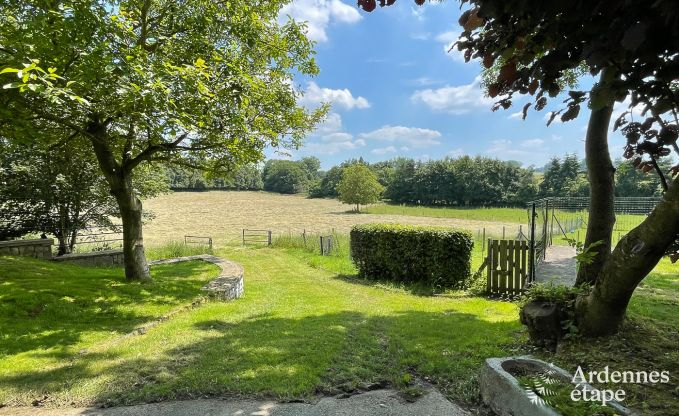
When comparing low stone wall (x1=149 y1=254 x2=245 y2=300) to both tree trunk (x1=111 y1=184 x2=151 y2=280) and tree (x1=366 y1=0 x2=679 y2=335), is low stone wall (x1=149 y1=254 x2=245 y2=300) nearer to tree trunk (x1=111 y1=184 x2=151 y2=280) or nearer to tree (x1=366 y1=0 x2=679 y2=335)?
tree trunk (x1=111 y1=184 x2=151 y2=280)

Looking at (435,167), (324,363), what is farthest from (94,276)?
(435,167)

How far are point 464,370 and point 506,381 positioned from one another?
3.57 feet

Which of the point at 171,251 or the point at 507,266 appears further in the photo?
the point at 171,251

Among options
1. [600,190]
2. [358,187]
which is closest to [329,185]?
[358,187]

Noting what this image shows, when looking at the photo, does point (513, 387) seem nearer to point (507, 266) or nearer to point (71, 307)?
point (71, 307)

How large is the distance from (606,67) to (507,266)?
28.8 feet

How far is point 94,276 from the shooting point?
917 cm

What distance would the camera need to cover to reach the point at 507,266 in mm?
10008

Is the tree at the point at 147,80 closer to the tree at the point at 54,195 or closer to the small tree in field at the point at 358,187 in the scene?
the tree at the point at 54,195

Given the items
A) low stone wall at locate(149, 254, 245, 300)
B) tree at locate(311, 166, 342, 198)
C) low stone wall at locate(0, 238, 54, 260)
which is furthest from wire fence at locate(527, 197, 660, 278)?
tree at locate(311, 166, 342, 198)

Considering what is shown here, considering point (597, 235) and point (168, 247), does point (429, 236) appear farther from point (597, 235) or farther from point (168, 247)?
point (168, 247)

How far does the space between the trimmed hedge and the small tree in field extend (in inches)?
2109

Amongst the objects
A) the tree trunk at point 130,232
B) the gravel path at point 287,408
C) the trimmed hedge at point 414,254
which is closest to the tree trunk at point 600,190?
the gravel path at point 287,408

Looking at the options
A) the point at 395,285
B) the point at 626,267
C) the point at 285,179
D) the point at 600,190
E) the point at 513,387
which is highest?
the point at 285,179
